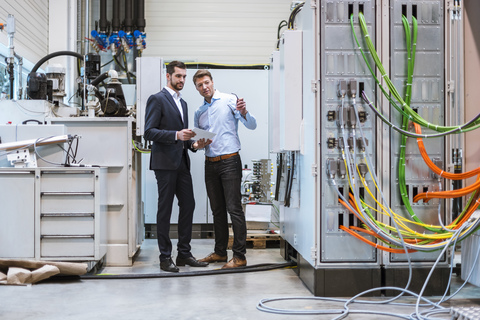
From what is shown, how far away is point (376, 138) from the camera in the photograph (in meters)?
3.68

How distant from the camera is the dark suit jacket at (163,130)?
455 centimetres

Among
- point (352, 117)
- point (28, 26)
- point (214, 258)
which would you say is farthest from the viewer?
point (28, 26)

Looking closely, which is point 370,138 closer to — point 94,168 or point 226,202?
point 226,202

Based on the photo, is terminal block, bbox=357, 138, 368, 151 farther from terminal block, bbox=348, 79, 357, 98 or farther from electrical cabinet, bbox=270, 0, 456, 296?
terminal block, bbox=348, 79, 357, 98

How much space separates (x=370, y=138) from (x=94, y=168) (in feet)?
6.83

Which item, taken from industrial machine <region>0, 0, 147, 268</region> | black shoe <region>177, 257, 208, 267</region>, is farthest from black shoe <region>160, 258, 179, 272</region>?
industrial machine <region>0, 0, 147, 268</region>

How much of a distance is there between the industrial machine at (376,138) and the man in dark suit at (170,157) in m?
1.27

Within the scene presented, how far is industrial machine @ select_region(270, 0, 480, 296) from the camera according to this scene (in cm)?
363

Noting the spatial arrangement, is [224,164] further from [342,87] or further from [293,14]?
[342,87]

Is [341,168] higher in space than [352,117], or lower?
lower

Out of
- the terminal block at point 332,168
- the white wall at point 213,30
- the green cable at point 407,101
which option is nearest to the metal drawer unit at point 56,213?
the terminal block at point 332,168

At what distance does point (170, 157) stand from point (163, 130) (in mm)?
231

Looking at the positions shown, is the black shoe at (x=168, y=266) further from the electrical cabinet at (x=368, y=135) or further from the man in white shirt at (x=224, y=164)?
the electrical cabinet at (x=368, y=135)

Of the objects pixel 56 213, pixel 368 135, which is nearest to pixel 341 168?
pixel 368 135
